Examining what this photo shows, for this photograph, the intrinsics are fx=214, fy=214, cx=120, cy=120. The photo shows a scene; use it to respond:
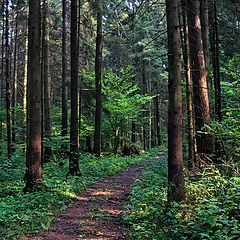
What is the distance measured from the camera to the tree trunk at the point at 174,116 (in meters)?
4.61

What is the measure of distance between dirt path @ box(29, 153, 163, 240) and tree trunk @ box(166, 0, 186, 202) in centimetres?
140

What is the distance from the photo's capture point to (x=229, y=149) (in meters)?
6.20

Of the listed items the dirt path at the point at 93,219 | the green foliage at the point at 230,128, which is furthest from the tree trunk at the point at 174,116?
the dirt path at the point at 93,219

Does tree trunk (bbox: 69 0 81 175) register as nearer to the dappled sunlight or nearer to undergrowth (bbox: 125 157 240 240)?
the dappled sunlight

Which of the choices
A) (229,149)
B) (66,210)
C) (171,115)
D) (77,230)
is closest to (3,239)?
(77,230)

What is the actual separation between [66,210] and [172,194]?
274 cm

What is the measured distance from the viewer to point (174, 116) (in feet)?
15.3

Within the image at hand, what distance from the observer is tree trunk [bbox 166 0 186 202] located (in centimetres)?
461

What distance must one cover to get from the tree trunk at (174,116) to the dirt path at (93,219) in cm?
140

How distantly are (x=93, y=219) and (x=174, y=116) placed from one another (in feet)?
9.66

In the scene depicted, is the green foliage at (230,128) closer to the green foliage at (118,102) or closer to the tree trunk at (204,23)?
the tree trunk at (204,23)

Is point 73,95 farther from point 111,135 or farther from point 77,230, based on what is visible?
point 111,135

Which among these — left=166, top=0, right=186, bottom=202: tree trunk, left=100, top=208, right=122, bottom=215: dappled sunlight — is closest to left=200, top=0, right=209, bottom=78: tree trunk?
left=166, top=0, right=186, bottom=202: tree trunk

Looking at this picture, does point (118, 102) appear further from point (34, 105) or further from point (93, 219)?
point (93, 219)
